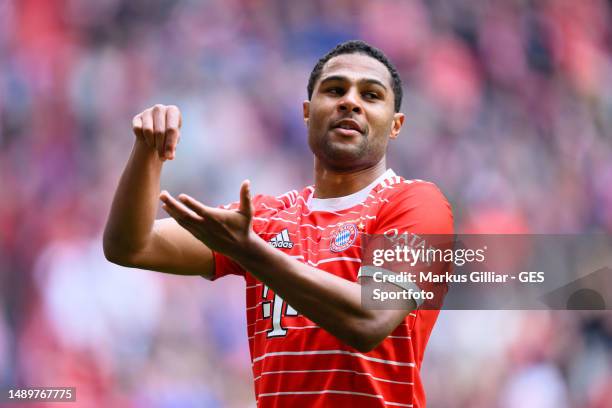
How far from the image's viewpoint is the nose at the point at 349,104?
9.39 feet

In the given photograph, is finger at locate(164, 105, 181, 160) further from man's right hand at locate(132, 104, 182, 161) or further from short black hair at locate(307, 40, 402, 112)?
short black hair at locate(307, 40, 402, 112)

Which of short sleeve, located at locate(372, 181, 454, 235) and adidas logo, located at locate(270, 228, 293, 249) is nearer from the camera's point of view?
short sleeve, located at locate(372, 181, 454, 235)

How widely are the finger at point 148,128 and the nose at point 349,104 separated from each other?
710mm

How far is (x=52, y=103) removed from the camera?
620cm

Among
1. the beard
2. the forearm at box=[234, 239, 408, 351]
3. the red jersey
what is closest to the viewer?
the forearm at box=[234, 239, 408, 351]

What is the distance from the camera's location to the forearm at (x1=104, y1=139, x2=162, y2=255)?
2.58 metres

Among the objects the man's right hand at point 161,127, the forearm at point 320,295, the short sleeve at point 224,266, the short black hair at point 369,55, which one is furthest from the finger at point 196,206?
the short black hair at point 369,55

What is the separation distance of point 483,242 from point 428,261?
3.58 metres

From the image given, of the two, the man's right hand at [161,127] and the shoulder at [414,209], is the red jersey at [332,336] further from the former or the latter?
the man's right hand at [161,127]

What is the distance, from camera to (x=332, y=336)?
2.44 m

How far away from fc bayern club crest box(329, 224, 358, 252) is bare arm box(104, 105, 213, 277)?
19.4 inches

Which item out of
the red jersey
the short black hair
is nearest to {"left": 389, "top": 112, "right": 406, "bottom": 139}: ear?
the short black hair

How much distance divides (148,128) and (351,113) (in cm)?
74

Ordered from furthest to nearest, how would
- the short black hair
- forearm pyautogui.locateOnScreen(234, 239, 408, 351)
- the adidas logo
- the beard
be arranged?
the short black hair, the beard, the adidas logo, forearm pyautogui.locateOnScreen(234, 239, 408, 351)
